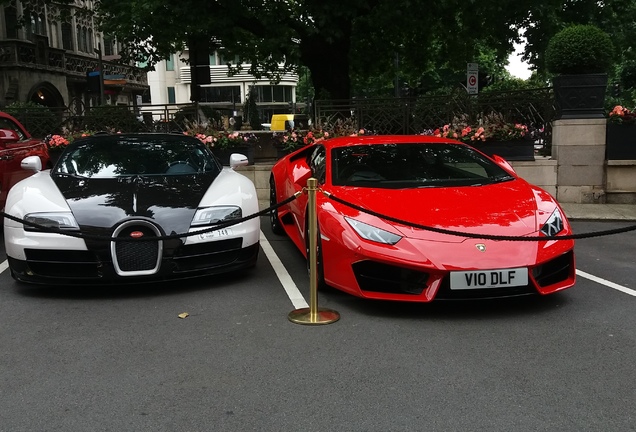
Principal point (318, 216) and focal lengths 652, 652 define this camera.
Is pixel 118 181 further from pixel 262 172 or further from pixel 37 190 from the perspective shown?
pixel 262 172

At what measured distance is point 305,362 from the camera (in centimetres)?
389

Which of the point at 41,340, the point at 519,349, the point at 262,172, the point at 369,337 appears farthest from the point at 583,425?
the point at 262,172

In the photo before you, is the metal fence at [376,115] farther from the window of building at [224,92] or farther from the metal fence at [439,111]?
the window of building at [224,92]

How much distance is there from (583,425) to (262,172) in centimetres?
849

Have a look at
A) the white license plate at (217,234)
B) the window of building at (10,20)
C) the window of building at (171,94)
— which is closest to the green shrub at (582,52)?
the white license plate at (217,234)

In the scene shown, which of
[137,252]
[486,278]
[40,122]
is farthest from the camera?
[40,122]

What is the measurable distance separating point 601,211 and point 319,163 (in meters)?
5.17

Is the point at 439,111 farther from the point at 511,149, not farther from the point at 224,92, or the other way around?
the point at 224,92

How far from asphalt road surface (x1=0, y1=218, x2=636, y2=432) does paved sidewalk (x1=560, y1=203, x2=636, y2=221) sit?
3787mm

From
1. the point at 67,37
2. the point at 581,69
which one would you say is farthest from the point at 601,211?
the point at 67,37

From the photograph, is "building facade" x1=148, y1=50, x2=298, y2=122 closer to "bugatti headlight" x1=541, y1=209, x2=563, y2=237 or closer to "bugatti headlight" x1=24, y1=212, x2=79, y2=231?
"bugatti headlight" x1=24, y1=212, x2=79, y2=231

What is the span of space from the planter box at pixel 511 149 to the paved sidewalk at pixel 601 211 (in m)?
0.98

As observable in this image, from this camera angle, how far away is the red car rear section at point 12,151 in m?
8.45

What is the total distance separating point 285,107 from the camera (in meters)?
68.9
